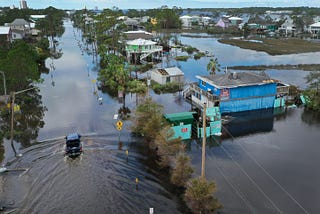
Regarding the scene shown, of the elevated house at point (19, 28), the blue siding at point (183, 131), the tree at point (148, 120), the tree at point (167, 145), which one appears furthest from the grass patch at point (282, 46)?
the elevated house at point (19, 28)

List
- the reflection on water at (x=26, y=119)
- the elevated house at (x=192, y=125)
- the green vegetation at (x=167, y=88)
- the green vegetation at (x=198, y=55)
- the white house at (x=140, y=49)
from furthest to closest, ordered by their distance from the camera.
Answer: the green vegetation at (x=198, y=55)
the white house at (x=140, y=49)
the green vegetation at (x=167, y=88)
the reflection on water at (x=26, y=119)
the elevated house at (x=192, y=125)

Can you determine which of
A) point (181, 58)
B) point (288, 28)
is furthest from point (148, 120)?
point (288, 28)

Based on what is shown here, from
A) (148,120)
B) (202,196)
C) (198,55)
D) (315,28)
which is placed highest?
(315,28)

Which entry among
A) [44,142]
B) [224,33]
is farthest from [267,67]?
[224,33]

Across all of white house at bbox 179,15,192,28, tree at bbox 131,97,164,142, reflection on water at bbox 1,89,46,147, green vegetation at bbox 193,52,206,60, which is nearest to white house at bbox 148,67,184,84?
reflection on water at bbox 1,89,46,147

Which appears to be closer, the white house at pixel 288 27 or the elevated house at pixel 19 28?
the elevated house at pixel 19 28

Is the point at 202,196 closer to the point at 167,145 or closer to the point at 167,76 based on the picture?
the point at 167,145

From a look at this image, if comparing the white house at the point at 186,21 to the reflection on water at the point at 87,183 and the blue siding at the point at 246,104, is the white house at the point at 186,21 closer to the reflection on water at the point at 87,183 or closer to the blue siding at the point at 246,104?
the blue siding at the point at 246,104
